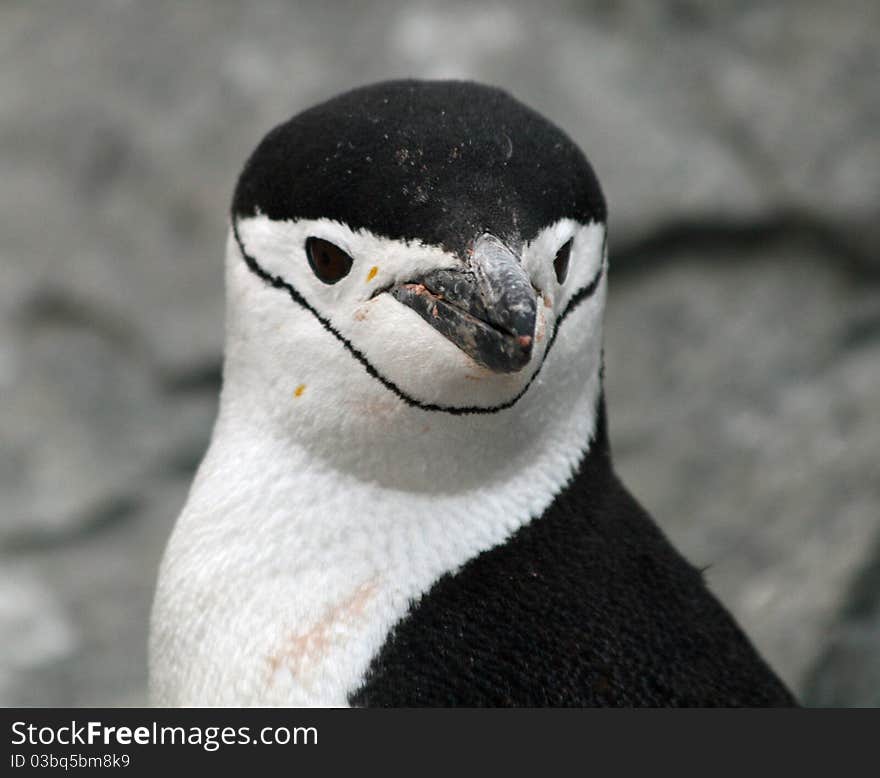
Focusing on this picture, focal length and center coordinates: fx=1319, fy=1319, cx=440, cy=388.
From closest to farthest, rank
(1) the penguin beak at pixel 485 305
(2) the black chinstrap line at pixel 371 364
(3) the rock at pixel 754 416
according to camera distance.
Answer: (1) the penguin beak at pixel 485 305, (2) the black chinstrap line at pixel 371 364, (3) the rock at pixel 754 416

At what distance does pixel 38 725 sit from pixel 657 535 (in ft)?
2.49

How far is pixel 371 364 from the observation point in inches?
52.9

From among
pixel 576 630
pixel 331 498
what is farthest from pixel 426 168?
pixel 576 630

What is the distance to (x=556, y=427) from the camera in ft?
4.87

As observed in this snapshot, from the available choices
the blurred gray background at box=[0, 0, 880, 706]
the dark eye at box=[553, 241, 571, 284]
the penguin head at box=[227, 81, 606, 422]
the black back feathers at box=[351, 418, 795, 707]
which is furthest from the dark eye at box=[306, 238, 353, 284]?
the blurred gray background at box=[0, 0, 880, 706]

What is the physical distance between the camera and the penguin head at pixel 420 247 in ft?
4.19

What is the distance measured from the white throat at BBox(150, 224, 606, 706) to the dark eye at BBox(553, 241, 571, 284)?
4cm

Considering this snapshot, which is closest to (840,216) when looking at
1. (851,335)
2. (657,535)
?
(851,335)

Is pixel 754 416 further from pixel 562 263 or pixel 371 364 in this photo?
pixel 371 364

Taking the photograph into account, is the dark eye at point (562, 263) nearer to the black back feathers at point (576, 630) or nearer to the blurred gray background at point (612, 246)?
the black back feathers at point (576, 630)

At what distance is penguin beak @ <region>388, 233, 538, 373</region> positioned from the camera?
4.02 ft

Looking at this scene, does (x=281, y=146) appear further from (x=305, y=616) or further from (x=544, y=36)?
(x=544, y=36)

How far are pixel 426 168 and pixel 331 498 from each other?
1.23 ft

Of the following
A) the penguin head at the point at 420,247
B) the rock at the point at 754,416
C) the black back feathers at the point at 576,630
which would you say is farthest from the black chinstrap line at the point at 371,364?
the rock at the point at 754,416
